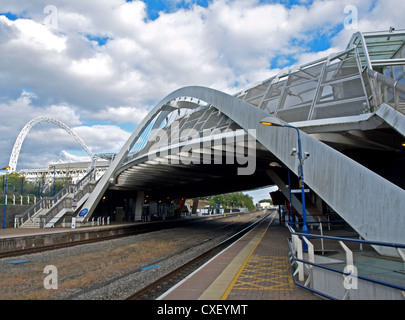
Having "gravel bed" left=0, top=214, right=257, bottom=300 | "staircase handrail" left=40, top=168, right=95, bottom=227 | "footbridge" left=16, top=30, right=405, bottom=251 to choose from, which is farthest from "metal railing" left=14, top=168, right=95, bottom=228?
"gravel bed" left=0, top=214, right=257, bottom=300

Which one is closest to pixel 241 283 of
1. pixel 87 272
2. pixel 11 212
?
pixel 87 272

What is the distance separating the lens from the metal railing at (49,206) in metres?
31.2

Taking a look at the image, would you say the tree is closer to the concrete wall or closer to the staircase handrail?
the staircase handrail

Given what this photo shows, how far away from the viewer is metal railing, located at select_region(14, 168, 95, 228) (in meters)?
31.2

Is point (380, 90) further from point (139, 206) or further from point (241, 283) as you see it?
point (139, 206)

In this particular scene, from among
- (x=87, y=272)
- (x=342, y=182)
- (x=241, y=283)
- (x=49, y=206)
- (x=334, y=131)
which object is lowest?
(x=87, y=272)

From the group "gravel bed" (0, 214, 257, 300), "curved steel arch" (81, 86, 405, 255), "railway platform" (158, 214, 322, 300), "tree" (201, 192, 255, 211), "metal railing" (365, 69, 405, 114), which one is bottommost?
"tree" (201, 192, 255, 211)

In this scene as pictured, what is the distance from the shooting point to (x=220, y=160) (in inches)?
925

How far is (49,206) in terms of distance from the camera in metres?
34.3

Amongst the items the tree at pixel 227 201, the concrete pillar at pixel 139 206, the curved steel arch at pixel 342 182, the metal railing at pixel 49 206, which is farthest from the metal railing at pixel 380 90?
the tree at pixel 227 201

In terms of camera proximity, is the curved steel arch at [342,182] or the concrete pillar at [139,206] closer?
the curved steel arch at [342,182]

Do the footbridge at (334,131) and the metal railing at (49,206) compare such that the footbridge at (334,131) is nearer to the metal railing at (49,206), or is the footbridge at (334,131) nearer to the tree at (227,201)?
the metal railing at (49,206)

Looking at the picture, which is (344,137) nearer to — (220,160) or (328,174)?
(328,174)

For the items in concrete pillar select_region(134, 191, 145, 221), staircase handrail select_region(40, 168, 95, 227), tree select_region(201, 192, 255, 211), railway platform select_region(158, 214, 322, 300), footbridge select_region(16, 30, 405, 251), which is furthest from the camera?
tree select_region(201, 192, 255, 211)
